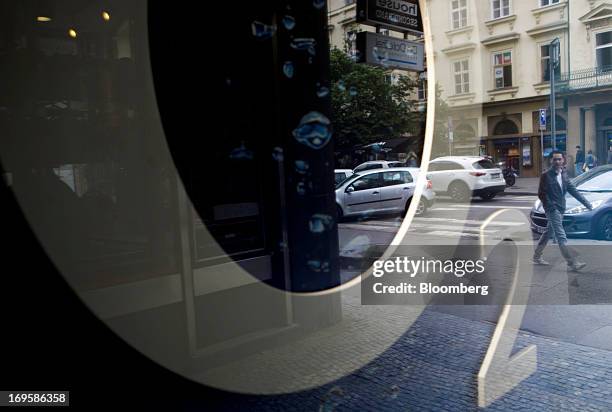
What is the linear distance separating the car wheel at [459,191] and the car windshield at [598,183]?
20.0 feet

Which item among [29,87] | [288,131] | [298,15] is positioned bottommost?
[288,131]

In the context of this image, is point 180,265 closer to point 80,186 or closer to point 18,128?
point 80,186

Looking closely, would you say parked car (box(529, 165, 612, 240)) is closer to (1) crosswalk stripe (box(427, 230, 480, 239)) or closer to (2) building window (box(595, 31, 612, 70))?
(1) crosswalk stripe (box(427, 230, 480, 239))

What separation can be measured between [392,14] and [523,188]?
13.2 m

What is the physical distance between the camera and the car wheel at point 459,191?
14922mm

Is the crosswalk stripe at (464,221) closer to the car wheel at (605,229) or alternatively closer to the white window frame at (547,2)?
the car wheel at (605,229)

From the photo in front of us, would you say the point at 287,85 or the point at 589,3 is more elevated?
the point at 589,3

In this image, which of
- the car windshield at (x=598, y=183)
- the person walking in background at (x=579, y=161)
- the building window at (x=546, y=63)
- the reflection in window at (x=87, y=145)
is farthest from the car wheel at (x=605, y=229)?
the building window at (x=546, y=63)

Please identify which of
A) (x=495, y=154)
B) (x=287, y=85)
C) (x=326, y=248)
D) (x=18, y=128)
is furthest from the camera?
(x=495, y=154)

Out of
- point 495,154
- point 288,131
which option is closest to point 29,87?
point 288,131

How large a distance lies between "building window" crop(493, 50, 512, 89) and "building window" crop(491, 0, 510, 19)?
120 cm

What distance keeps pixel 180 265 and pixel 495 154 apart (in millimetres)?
19752

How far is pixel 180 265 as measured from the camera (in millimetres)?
3953

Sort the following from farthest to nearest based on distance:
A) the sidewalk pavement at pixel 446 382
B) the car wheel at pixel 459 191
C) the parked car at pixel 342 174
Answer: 1. the car wheel at pixel 459 191
2. the parked car at pixel 342 174
3. the sidewalk pavement at pixel 446 382
